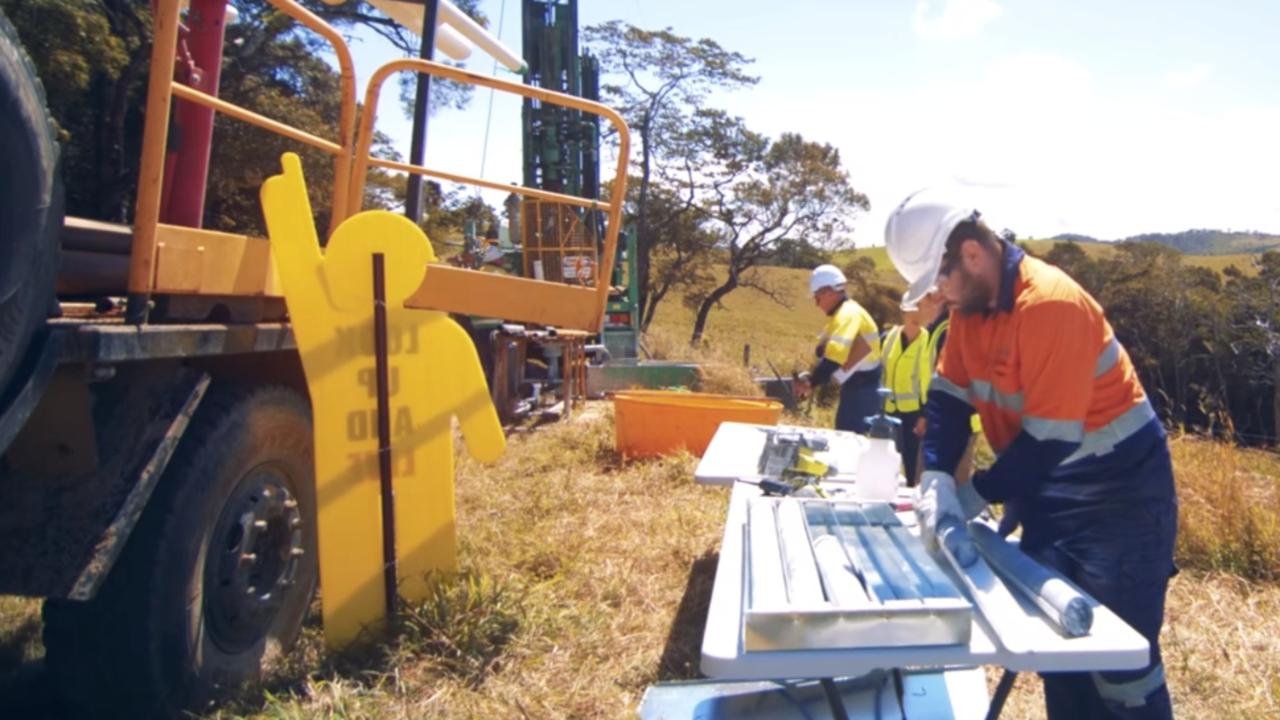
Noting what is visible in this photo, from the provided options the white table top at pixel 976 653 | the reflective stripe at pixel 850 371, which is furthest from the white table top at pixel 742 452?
the white table top at pixel 976 653

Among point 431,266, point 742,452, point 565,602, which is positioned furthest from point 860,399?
point 431,266

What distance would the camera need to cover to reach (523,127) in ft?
50.7

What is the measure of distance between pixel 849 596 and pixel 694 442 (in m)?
5.61

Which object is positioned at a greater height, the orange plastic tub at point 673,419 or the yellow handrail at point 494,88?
the yellow handrail at point 494,88

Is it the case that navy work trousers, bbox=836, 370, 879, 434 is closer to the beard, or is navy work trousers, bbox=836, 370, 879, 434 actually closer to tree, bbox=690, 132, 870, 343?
the beard

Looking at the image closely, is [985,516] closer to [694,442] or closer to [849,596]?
[849,596]

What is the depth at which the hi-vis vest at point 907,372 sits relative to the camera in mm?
6238

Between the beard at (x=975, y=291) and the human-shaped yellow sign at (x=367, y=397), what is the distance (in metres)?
1.80

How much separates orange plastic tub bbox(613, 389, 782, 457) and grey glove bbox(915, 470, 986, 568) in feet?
15.2

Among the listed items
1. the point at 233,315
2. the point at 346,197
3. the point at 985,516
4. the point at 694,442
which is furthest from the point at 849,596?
the point at 694,442

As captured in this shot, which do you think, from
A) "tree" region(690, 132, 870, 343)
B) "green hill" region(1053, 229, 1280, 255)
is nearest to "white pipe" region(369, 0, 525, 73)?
"tree" region(690, 132, 870, 343)

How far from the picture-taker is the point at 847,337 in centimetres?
659

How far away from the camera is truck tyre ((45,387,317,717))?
9.16 ft

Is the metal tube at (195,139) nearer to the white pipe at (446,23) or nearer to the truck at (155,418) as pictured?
the truck at (155,418)
